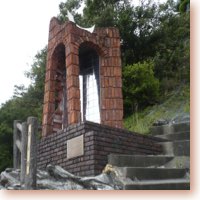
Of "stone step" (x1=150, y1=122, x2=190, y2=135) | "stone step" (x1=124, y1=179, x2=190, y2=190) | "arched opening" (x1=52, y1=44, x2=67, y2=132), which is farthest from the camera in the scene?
"arched opening" (x1=52, y1=44, x2=67, y2=132)

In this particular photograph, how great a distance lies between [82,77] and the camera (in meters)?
4.68

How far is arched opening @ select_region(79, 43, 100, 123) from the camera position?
14.8ft

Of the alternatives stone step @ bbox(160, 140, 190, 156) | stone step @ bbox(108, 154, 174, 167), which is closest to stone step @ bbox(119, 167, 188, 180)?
stone step @ bbox(108, 154, 174, 167)

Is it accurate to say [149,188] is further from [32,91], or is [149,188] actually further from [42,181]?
[32,91]

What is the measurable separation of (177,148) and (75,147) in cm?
99

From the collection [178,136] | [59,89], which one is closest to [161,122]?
[178,136]

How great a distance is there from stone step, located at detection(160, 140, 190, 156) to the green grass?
1.91ft

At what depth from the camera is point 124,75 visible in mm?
6102

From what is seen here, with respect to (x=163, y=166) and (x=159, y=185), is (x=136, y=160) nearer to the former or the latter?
(x=163, y=166)

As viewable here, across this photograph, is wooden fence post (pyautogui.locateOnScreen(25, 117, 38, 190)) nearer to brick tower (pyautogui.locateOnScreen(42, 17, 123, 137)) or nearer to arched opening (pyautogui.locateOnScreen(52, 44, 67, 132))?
brick tower (pyautogui.locateOnScreen(42, 17, 123, 137))

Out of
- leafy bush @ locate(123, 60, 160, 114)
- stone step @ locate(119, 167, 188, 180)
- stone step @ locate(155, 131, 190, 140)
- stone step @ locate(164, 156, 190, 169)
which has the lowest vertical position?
stone step @ locate(119, 167, 188, 180)

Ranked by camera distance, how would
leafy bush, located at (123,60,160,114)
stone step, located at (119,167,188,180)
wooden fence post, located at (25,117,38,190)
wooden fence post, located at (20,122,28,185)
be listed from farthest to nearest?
leafy bush, located at (123,60,160,114) → wooden fence post, located at (20,122,28,185) → wooden fence post, located at (25,117,38,190) → stone step, located at (119,167,188,180)

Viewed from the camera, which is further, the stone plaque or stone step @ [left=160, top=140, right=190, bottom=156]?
stone step @ [left=160, top=140, right=190, bottom=156]

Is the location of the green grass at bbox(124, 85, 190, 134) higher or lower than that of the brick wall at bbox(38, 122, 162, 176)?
higher
